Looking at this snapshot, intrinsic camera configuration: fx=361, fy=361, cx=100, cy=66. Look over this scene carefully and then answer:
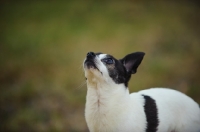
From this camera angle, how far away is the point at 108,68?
3520mm

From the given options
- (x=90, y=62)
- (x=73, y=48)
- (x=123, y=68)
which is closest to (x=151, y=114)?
(x=123, y=68)

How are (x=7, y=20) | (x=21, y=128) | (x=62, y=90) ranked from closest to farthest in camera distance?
(x=21, y=128) → (x=62, y=90) → (x=7, y=20)

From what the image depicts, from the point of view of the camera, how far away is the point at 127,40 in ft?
25.7

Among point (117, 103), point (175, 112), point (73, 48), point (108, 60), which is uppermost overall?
point (73, 48)

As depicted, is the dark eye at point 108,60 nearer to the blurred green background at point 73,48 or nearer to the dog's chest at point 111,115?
the dog's chest at point 111,115

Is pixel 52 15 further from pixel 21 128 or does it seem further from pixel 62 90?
pixel 21 128

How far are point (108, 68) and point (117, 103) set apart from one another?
0.35 m

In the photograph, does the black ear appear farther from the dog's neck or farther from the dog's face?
the dog's neck

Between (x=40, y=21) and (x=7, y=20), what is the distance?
0.72 meters

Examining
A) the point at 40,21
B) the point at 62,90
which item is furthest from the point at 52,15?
the point at 62,90

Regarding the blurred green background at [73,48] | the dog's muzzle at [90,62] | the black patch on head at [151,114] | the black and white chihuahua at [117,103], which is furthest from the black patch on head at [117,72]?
the blurred green background at [73,48]

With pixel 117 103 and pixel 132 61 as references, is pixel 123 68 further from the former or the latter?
pixel 117 103

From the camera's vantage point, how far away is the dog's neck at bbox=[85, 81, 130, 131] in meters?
3.52

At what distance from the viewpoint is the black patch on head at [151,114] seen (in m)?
3.62
